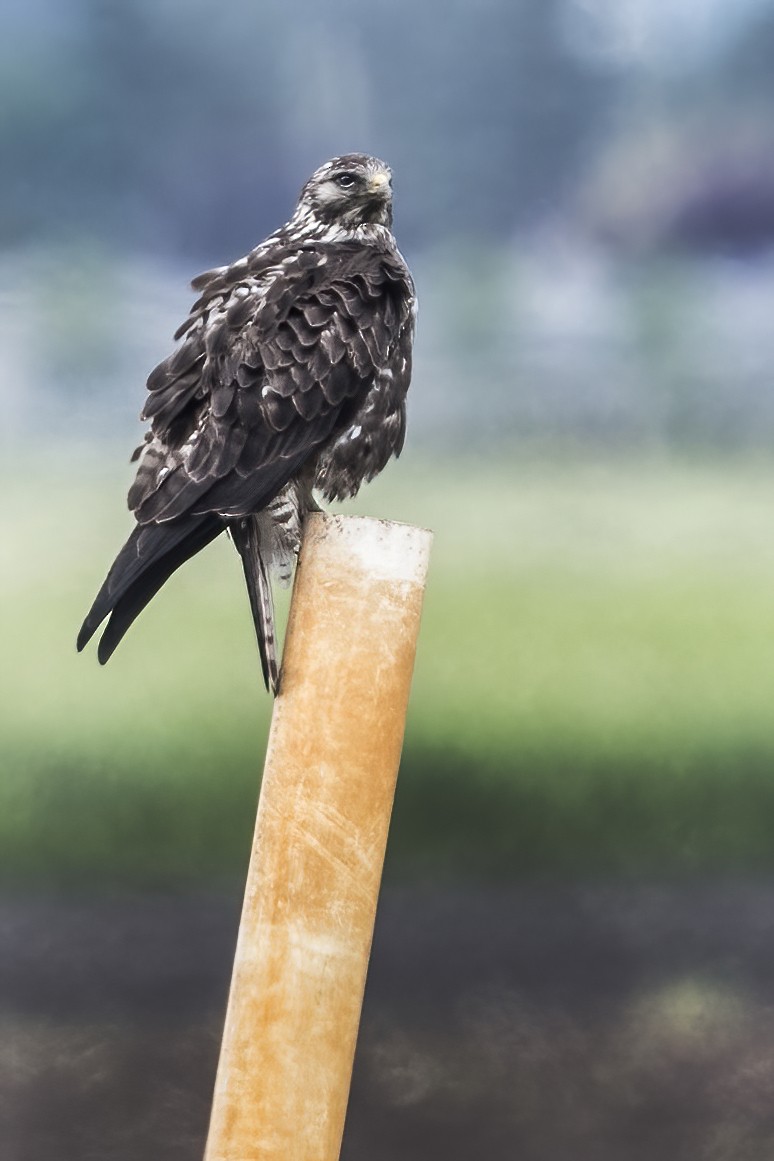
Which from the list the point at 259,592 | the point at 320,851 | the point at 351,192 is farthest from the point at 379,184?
the point at 320,851

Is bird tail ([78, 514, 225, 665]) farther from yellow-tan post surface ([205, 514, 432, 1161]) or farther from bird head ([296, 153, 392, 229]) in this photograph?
bird head ([296, 153, 392, 229])

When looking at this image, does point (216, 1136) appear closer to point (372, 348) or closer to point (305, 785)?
point (305, 785)

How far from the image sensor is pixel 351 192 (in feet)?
8.30

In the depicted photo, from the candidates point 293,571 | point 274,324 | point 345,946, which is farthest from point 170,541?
point 345,946

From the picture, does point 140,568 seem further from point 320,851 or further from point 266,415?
point 320,851

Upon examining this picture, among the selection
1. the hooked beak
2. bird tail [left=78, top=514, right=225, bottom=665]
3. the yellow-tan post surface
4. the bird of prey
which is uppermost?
the hooked beak

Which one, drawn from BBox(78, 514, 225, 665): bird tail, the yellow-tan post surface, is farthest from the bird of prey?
the yellow-tan post surface

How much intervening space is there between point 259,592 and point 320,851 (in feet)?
1.60

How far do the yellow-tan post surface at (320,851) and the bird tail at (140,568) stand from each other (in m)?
0.25

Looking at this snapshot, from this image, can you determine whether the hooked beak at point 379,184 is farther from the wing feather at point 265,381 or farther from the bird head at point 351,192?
the wing feather at point 265,381

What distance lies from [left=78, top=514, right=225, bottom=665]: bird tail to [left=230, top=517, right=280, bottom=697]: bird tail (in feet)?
0.39

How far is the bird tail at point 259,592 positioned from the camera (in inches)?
79.0

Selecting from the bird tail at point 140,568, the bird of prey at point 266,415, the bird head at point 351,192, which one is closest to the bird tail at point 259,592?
the bird of prey at point 266,415

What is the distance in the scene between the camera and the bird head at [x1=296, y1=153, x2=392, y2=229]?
252 cm
